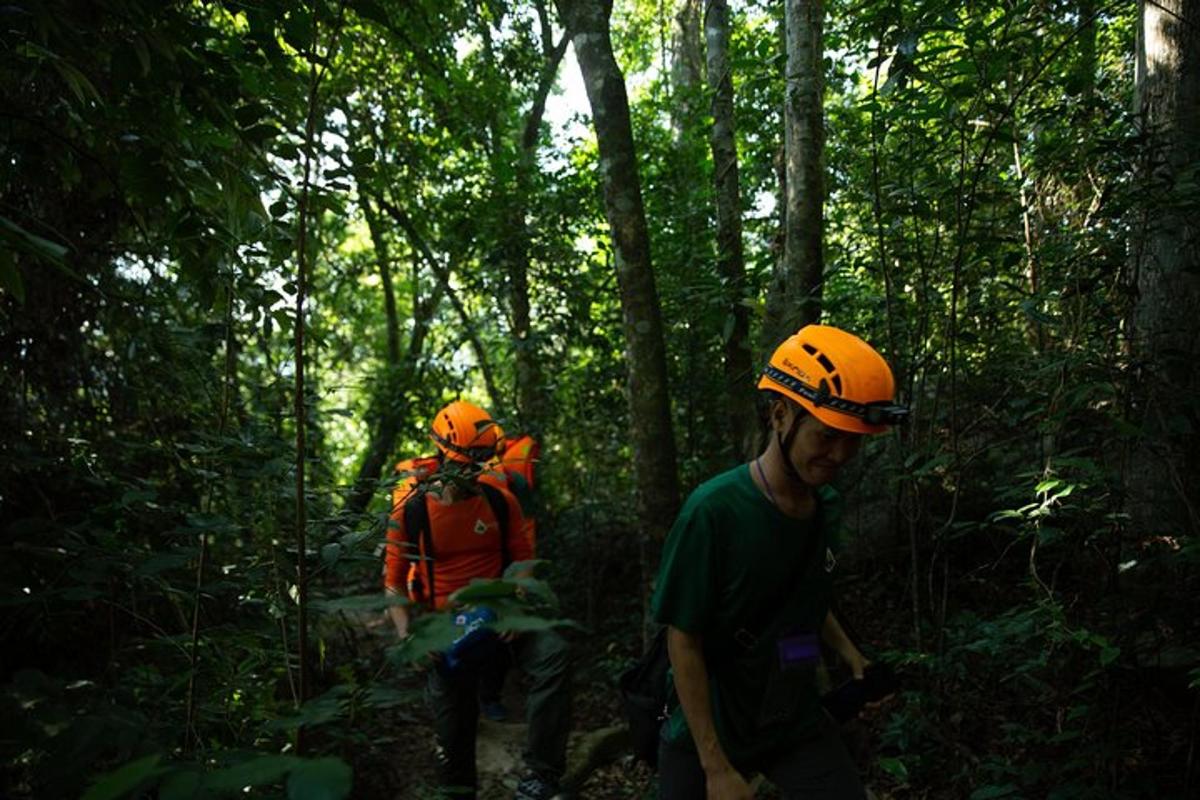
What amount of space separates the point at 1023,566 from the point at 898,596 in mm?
922

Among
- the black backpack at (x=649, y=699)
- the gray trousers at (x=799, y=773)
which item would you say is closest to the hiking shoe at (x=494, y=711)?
the black backpack at (x=649, y=699)

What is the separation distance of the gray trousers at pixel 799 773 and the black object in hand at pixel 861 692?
0.57 feet

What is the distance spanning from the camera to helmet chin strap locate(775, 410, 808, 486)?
2.57 meters

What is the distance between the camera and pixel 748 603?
2.54 metres

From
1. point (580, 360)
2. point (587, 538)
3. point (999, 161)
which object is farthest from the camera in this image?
point (580, 360)

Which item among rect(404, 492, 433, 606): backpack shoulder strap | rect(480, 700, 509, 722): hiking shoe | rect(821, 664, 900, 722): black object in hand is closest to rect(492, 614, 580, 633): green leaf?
rect(821, 664, 900, 722): black object in hand

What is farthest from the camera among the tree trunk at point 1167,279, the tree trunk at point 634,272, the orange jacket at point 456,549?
the tree trunk at point 634,272

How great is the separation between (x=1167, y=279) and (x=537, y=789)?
434 cm

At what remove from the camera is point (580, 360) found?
794cm

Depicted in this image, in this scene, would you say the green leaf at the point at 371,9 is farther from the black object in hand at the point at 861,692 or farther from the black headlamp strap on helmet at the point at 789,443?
the black object in hand at the point at 861,692

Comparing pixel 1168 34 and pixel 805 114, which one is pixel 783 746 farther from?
pixel 1168 34

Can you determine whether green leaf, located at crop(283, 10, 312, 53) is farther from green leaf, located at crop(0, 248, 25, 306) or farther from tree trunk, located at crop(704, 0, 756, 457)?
tree trunk, located at crop(704, 0, 756, 457)

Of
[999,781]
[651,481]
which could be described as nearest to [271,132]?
[651,481]

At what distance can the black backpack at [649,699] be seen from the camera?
2.82m
